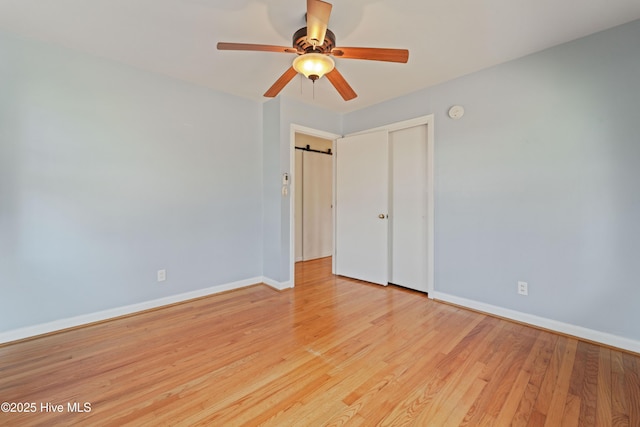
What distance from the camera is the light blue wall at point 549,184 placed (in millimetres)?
2016

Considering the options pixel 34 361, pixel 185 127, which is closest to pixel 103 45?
pixel 185 127

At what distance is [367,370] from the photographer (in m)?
1.77

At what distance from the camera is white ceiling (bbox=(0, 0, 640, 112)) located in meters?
1.80

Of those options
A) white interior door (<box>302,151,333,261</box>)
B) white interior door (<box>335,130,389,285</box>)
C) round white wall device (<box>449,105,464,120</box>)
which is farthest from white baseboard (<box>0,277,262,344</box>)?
round white wall device (<box>449,105,464,120</box>)

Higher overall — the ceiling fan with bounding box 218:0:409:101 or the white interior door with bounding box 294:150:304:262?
the ceiling fan with bounding box 218:0:409:101

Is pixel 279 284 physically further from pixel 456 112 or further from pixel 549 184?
pixel 549 184

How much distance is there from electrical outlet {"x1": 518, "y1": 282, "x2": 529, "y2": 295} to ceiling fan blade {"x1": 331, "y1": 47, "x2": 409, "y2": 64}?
87.5 inches

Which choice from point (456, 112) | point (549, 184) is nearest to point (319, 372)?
point (549, 184)

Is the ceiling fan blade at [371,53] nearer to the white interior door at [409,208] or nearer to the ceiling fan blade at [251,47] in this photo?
the ceiling fan blade at [251,47]

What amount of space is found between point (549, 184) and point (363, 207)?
6.47 feet

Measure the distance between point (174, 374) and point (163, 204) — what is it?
5.63 feet

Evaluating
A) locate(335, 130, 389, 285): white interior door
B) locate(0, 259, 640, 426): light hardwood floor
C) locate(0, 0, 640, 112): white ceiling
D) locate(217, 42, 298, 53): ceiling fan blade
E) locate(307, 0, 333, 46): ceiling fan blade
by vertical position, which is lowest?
locate(0, 259, 640, 426): light hardwood floor

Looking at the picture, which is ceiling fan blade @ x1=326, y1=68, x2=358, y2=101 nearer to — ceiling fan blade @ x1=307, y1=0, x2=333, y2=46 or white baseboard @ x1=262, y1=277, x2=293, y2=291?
ceiling fan blade @ x1=307, y1=0, x2=333, y2=46

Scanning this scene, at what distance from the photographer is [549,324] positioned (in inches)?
91.4
